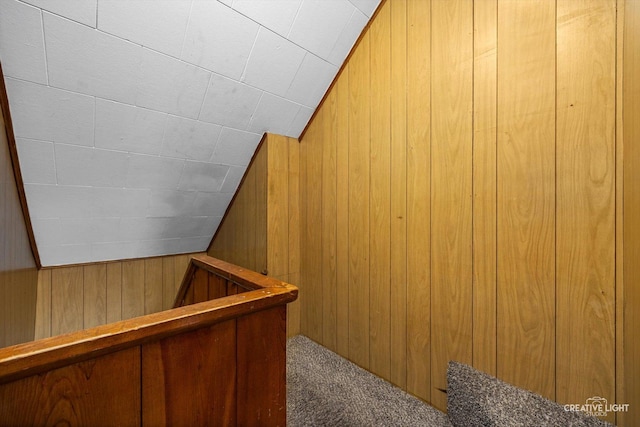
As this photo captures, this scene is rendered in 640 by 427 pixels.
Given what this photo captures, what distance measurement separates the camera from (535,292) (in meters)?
0.92

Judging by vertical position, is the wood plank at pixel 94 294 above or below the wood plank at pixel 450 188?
below

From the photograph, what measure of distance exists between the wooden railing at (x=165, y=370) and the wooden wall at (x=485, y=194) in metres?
0.72

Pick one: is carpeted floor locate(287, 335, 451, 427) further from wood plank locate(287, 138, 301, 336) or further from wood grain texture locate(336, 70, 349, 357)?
wood plank locate(287, 138, 301, 336)

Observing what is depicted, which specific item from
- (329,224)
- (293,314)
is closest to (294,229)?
(329,224)

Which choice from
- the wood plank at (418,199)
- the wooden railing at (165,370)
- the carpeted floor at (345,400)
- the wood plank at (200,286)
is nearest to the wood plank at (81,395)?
the wooden railing at (165,370)

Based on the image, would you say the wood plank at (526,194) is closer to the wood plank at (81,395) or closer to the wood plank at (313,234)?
the wood plank at (313,234)

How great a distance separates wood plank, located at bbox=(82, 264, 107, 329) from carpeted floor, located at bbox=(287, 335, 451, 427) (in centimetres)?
141

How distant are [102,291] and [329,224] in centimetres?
166

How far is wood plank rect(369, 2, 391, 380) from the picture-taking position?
4.35ft

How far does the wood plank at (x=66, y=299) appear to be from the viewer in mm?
1765

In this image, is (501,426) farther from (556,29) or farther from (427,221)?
(556,29)

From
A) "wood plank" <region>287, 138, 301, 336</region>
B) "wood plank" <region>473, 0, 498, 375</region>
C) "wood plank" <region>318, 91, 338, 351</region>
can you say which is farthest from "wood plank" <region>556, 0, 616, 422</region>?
"wood plank" <region>287, 138, 301, 336</region>

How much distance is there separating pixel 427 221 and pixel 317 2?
3.56ft

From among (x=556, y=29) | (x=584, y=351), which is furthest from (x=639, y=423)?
(x=556, y=29)
